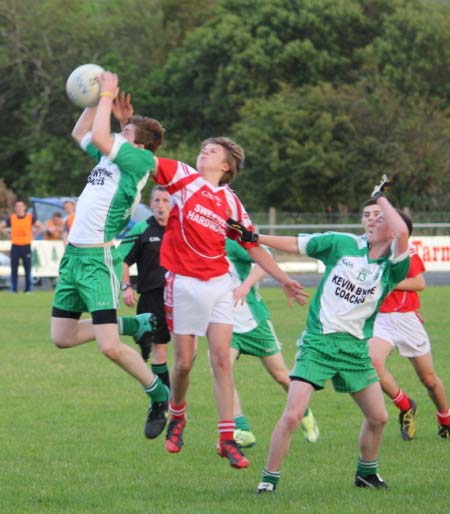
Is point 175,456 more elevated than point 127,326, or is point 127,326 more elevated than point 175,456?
point 127,326

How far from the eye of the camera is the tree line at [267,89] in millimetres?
49094

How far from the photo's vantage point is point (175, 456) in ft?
28.8

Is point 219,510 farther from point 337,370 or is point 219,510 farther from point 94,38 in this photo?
point 94,38

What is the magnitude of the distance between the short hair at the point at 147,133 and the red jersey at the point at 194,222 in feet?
1.02

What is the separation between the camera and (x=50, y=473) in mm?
8070

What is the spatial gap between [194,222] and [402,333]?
2.68 metres

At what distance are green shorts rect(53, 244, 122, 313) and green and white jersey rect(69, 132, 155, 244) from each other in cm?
9

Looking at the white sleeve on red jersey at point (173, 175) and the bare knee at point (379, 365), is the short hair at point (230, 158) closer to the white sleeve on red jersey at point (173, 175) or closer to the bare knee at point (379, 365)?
the white sleeve on red jersey at point (173, 175)

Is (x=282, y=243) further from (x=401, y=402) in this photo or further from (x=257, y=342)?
(x=401, y=402)

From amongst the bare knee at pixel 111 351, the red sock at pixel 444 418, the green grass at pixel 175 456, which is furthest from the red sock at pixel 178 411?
the red sock at pixel 444 418

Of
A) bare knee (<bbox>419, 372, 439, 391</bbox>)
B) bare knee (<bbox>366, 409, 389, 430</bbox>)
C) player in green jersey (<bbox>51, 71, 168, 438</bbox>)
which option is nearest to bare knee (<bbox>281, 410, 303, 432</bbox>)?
bare knee (<bbox>366, 409, 389, 430</bbox>)

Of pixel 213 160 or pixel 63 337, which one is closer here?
pixel 213 160

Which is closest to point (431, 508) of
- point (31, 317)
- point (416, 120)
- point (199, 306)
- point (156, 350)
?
point (199, 306)

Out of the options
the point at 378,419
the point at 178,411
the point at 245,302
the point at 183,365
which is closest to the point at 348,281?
the point at 378,419
